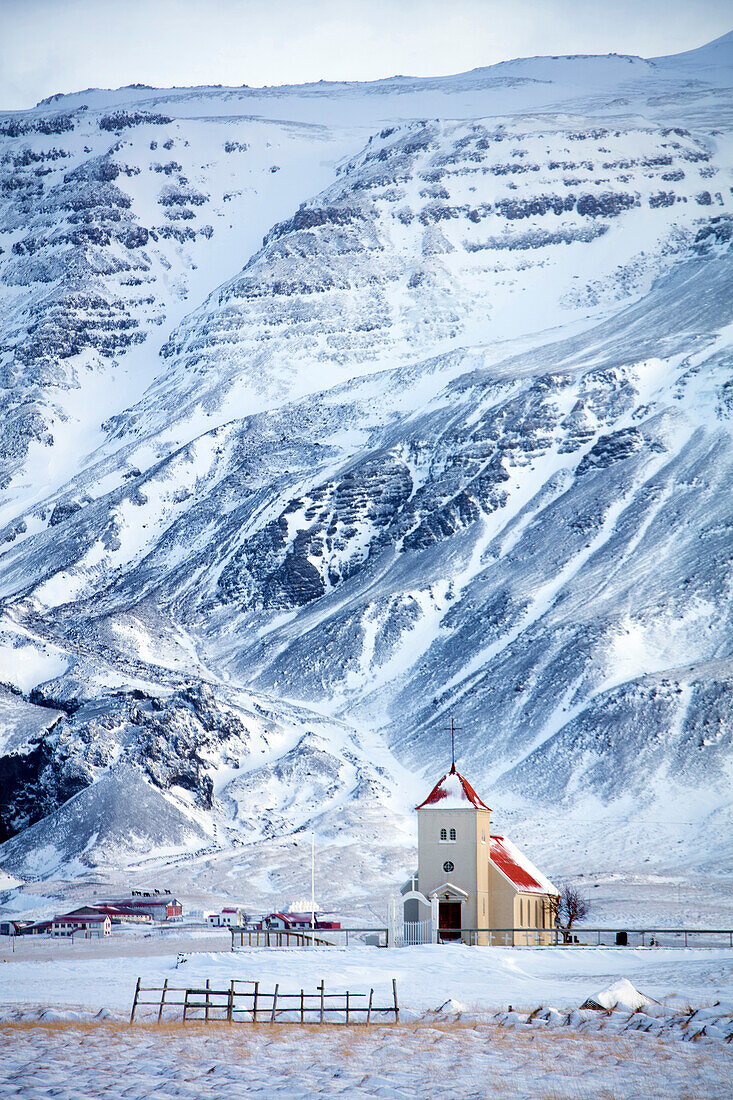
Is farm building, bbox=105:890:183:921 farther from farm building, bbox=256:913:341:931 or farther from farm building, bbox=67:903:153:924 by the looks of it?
farm building, bbox=256:913:341:931

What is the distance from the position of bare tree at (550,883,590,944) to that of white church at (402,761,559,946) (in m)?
5.21

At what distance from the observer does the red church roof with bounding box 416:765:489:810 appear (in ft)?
220

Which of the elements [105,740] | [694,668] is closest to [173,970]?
[105,740]

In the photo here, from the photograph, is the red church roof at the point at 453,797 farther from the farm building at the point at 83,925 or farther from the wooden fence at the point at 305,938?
the farm building at the point at 83,925

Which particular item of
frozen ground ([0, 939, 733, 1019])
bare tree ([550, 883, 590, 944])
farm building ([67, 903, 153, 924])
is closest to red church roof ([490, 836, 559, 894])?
bare tree ([550, 883, 590, 944])

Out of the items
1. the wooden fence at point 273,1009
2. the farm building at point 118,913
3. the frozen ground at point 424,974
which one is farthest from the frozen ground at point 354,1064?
the farm building at point 118,913

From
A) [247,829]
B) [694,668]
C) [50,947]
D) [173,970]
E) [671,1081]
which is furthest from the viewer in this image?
[694,668]

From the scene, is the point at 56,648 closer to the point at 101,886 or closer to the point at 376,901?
the point at 101,886

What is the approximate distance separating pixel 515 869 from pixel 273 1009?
111 ft

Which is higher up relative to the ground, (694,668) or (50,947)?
(694,668)

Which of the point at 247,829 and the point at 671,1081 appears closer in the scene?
the point at 671,1081

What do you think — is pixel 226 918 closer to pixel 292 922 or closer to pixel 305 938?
pixel 292 922

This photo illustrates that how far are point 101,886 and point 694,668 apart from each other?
250ft

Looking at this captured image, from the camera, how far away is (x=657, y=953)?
56.2 meters
